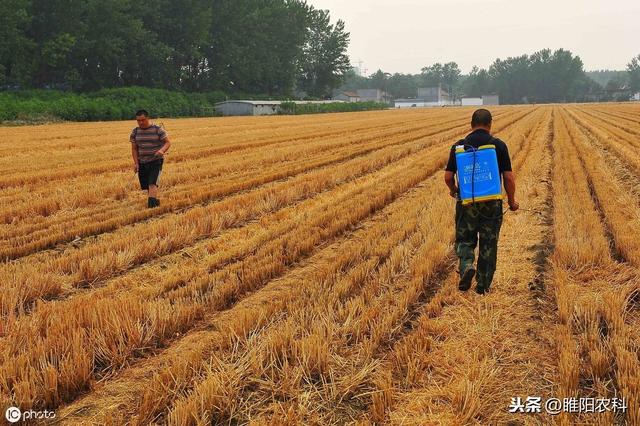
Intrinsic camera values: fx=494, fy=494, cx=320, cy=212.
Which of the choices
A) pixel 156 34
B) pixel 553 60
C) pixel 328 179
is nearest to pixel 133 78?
pixel 156 34

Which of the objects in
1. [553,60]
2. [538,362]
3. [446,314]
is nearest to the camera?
[538,362]

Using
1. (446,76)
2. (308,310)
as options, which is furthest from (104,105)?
(446,76)

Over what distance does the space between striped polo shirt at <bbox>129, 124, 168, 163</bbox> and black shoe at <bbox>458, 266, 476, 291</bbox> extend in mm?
5915

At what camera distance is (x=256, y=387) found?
313 cm

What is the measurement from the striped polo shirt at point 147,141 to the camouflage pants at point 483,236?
A: 18.8 feet

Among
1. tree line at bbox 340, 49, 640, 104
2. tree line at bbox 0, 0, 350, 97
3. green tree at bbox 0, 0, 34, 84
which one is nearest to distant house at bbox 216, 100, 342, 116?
tree line at bbox 0, 0, 350, 97

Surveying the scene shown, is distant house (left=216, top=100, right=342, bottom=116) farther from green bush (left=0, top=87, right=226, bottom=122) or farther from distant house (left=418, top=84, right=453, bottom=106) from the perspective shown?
distant house (left=418, top=84, right=453, bottom=106)

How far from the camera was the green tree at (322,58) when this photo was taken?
99.7m

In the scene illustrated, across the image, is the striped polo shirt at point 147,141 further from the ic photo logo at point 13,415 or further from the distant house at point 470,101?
the distant house at point 470,101

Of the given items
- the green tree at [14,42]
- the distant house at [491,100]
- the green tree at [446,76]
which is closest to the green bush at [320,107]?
the green tree at [14,42]

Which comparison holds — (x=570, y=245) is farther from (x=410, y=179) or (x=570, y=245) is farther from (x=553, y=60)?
(x=553, y=60)

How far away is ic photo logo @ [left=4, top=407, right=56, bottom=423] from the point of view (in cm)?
277

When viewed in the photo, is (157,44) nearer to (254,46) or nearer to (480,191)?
(254,46)

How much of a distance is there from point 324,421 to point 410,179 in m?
8.59
